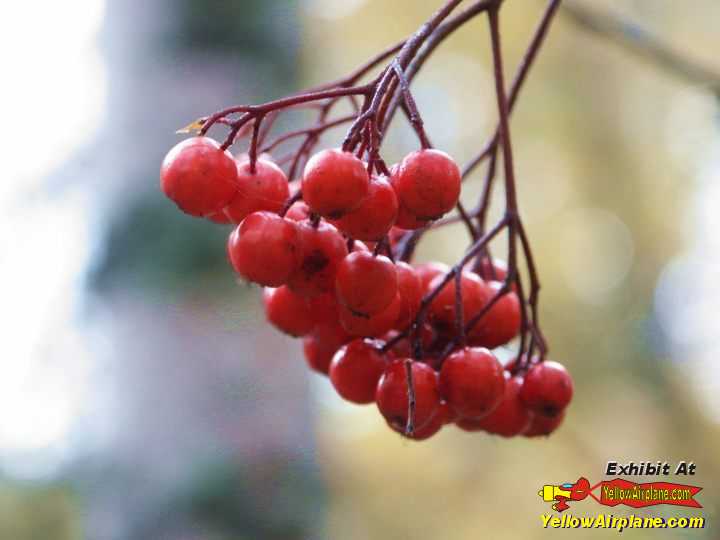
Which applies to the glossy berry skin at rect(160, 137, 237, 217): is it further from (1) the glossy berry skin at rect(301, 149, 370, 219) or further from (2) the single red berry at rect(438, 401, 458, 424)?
(2) the single red berry at rect(438, 401, 458, 424)

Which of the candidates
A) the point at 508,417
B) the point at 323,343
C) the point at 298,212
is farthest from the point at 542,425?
the point at 298,212

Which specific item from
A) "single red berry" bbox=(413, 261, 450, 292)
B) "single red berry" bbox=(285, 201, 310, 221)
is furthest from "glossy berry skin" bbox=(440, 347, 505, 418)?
"single red berry" bbox=(285, 201, 310, 221)

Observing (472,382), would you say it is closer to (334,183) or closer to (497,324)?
(497,324)

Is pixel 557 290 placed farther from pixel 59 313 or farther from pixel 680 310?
pixel 59 313

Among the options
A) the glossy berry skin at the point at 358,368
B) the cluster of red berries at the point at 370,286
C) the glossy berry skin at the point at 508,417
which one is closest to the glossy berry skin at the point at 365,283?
the cluster of red berries at the point at 370,286

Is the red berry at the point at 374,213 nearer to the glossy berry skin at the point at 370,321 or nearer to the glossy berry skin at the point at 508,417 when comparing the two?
the glossy berry skin at the point at 370,321
